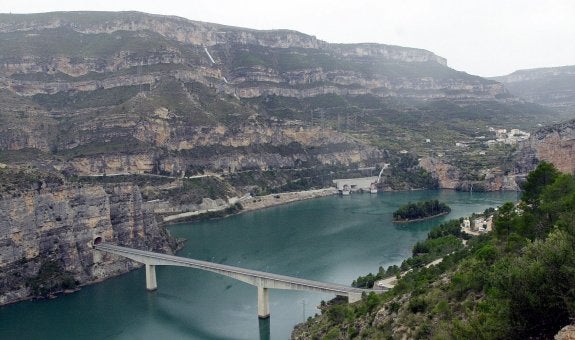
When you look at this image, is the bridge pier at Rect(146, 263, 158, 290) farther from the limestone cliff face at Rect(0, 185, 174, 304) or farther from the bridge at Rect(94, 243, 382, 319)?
the limestone cliff face at Rect(0, 185, 174, 304)

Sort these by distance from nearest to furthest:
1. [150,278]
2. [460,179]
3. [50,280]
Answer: [50,280] → [150,278] → [460,179]

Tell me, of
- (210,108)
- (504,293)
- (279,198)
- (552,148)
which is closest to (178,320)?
(504,293)

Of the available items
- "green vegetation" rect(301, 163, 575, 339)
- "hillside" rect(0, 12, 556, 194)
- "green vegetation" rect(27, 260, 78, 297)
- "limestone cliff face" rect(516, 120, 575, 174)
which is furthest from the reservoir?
"hillside" rect(0, 12, 556, 194)

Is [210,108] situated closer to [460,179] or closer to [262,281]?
[460,179]

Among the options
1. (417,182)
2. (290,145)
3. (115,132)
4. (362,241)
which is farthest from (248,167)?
(362,241)

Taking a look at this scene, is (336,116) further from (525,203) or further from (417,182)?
(525,203)

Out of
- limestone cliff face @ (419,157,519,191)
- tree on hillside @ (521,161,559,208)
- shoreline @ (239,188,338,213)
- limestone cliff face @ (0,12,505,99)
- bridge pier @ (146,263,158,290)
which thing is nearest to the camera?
tree on hillside @ (521,161,559,208)

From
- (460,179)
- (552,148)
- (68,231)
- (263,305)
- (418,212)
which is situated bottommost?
(418,212)
